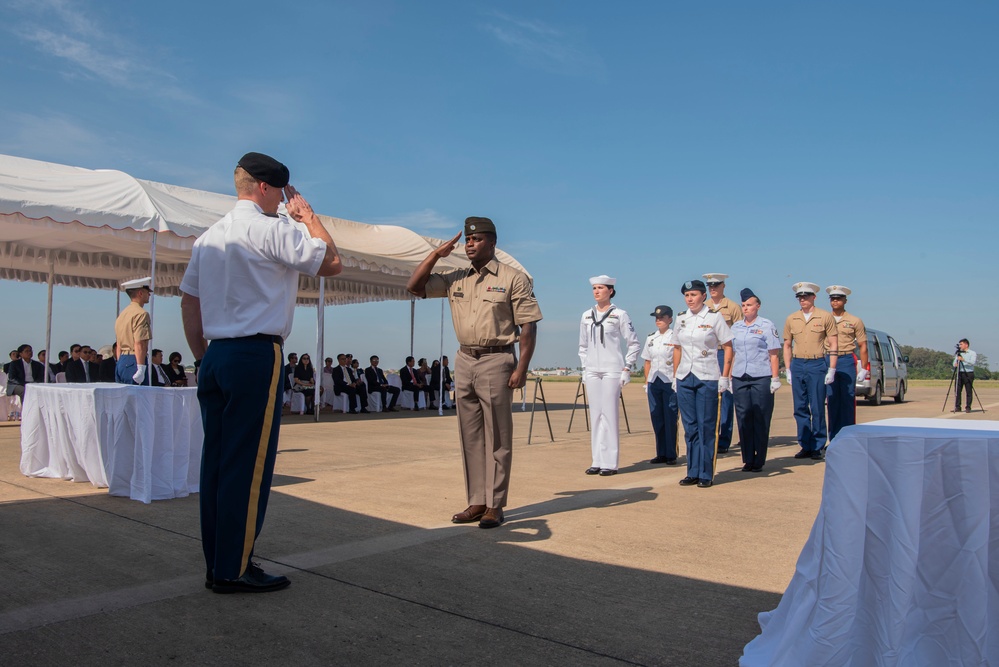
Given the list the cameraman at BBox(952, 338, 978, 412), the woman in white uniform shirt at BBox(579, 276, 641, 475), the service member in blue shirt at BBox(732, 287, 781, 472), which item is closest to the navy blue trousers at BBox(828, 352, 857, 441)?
the service member in blue shirt at BBox(732, 287, 781, 472)

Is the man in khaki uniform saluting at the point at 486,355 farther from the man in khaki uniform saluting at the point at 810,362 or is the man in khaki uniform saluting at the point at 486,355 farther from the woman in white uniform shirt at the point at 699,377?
the man in khaki uniform saluting at the point at 810,362

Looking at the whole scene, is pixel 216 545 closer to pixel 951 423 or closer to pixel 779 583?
pixel 779 583

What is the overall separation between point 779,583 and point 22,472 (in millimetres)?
6500

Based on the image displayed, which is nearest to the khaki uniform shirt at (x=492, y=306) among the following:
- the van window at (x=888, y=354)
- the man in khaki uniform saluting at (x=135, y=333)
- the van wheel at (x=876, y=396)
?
the man in khaki uniform saluting at (x=135, y=333)

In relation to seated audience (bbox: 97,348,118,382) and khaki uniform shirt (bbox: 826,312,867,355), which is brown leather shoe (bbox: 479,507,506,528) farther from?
seated audience (bbox: 97,348,118,382)

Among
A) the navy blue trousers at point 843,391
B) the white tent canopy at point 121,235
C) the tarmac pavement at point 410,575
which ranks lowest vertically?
the tarmac pavement at point 410,575

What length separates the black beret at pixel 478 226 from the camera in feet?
17.6

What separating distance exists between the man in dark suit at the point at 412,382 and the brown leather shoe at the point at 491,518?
602 inches

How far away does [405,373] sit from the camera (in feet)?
66.8

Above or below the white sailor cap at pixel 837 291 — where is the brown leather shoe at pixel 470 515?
below

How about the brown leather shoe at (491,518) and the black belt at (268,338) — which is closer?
the black belt at (268,338)

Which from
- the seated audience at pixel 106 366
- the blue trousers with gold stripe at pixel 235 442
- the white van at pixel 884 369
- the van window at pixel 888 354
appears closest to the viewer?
the blue trousers with gold stripe at pixel 235 442

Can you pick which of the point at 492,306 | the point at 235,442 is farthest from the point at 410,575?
the point at 492,306

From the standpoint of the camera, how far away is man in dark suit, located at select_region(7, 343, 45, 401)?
1419 centimetres
